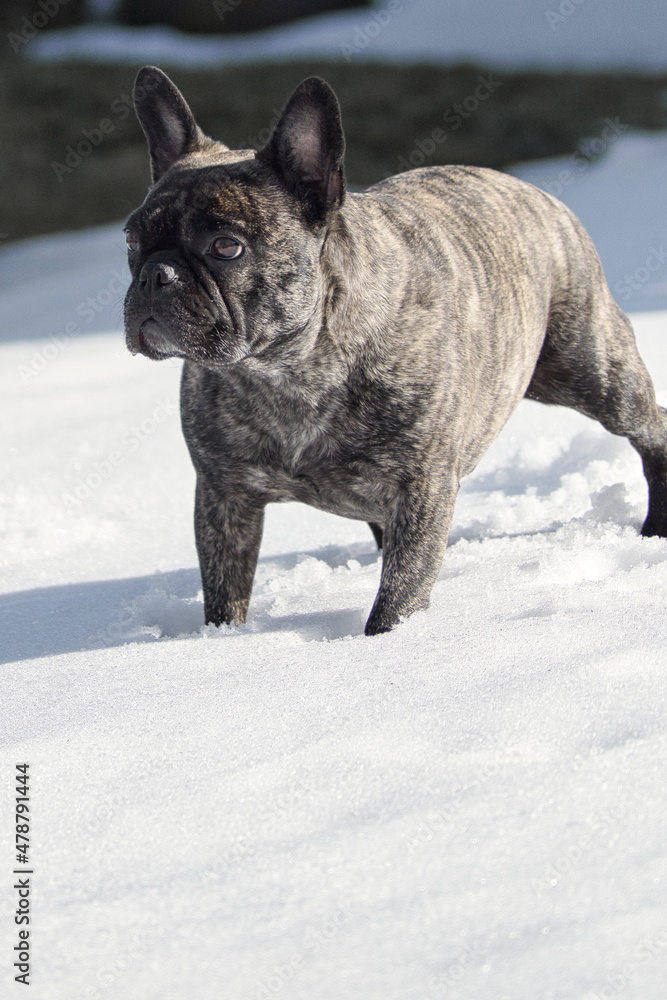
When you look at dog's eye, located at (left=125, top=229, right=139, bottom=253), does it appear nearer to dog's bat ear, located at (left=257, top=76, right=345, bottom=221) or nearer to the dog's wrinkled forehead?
the dog's wrinkled forehead

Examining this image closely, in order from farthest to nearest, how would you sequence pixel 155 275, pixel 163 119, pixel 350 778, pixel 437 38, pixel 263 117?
pixel 437 38 → pixel 263 117 → pixel 163 119 → pixel 155 275 → pixel 350 778

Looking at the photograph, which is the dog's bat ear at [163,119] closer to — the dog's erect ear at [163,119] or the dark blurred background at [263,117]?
the dog's erect ear at [163,119]

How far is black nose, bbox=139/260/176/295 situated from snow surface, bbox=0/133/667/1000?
2.57 ft

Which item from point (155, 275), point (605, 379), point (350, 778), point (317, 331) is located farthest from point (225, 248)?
point (605, 379)

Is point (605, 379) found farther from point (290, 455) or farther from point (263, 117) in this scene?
point (263, 117)

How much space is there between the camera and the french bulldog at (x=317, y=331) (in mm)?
2488

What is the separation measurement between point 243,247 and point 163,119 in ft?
2.03

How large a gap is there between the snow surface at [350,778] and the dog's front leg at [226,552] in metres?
0.14

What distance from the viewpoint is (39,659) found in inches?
105

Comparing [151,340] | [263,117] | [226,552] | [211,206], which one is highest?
[211,206]

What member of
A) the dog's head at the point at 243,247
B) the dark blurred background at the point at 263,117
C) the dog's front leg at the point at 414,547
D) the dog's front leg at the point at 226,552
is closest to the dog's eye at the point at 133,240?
the dog's head at the point at 243,247

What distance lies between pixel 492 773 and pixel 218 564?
1245 millimetres

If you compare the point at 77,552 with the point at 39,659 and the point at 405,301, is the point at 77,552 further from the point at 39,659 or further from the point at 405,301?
the point at 405,301

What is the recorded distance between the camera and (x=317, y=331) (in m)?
2.59
